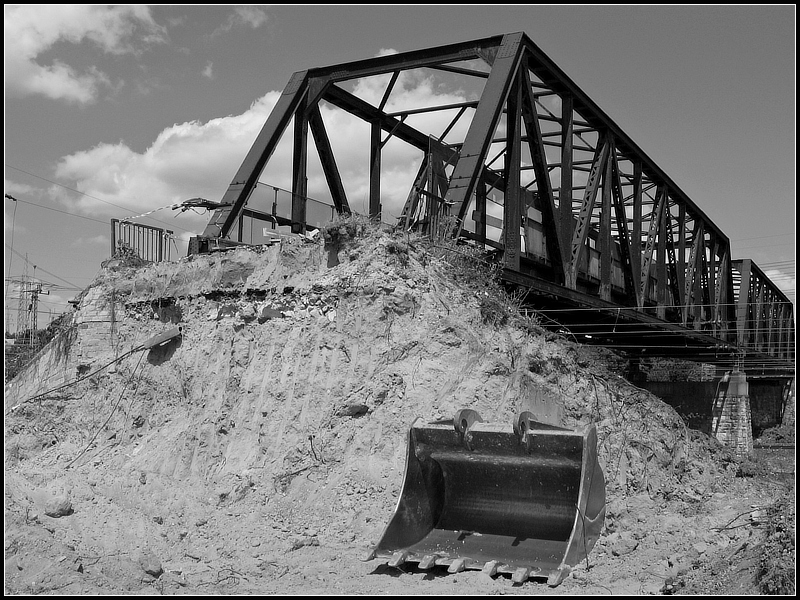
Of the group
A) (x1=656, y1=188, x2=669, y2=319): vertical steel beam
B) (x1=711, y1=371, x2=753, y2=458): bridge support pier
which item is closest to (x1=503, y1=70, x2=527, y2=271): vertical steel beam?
(x1=656, y1=188, x2=669, y2=319): vertical steel beam

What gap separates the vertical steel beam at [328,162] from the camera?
19.2 meters

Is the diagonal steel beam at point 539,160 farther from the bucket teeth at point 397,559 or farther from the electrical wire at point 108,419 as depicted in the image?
the bucket teeth at point 397,559

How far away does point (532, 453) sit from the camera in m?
9.01

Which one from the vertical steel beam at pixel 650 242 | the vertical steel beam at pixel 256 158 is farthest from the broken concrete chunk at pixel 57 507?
the vertical steel beam at pixel 650 242

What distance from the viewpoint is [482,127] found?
1448cm

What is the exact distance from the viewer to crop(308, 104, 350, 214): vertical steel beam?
19208mm

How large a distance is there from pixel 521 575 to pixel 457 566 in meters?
0.73

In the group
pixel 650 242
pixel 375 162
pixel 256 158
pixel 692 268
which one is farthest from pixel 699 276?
pixel 256 158

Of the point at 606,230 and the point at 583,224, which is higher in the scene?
the point at 606,230

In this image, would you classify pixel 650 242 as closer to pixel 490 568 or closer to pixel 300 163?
pixel 300 163

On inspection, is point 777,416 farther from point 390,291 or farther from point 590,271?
point 390,291

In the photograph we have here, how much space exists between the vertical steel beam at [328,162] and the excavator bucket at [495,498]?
1084 cm

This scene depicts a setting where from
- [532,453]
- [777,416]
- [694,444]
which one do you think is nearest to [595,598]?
[532,453]

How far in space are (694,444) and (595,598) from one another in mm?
5700
